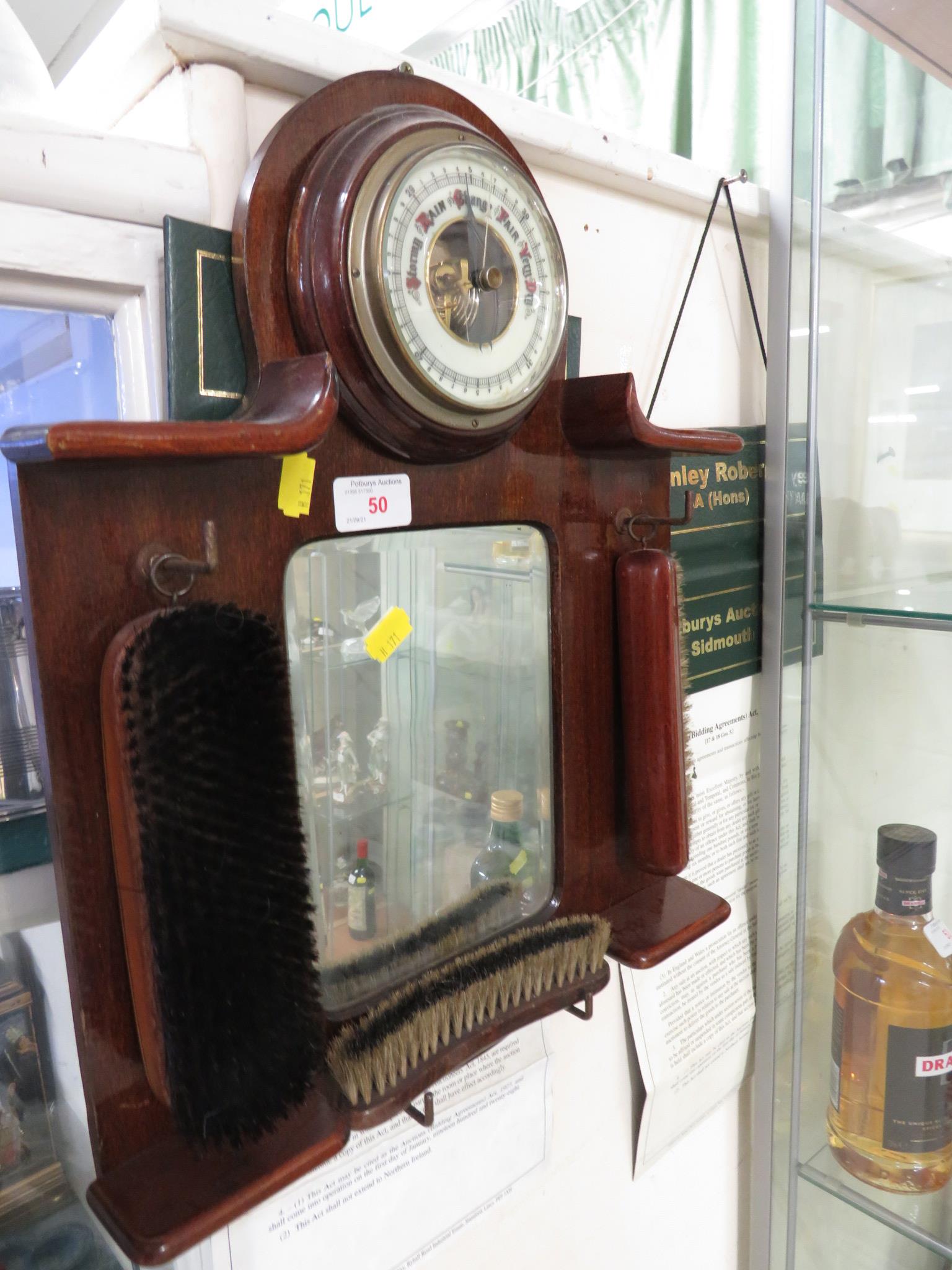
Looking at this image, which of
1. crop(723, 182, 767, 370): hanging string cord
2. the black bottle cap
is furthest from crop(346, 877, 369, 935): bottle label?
crop(723, 182, 767, 370): hanging string cord

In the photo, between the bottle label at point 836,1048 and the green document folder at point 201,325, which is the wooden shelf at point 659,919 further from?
the green document folder at point 201,325

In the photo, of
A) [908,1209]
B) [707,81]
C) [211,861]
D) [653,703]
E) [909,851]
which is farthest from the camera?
[707,81]

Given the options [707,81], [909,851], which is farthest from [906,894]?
[707,81]

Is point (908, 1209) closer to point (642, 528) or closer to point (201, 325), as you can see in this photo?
point (642, 528)

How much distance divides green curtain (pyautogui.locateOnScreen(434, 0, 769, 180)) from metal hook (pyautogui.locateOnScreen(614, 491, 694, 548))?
58 centimetres

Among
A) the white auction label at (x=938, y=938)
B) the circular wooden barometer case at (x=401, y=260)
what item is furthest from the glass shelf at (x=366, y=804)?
the white auction label at (x=938, y=938)

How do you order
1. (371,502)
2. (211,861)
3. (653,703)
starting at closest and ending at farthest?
(211,861) → (371,502) → (653,703)

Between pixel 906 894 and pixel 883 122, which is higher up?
pixel 883 122

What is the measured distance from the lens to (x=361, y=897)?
578 mm

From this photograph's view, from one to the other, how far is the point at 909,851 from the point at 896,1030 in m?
0.18

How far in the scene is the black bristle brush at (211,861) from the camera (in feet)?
1.32

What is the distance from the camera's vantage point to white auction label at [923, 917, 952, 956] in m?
0.81

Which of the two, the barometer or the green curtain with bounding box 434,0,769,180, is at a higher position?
the green curtain with bounding box 434,0,769,180

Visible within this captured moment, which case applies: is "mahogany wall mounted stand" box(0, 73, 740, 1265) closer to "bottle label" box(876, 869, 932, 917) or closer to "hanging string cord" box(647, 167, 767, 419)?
"hanging string cord" box(647, 167, 767, 419)
